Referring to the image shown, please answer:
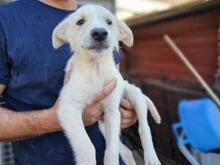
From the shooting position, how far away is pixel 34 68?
1303mm

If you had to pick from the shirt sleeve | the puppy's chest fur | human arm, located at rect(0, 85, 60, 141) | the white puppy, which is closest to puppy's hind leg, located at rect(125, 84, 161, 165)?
the white puppy

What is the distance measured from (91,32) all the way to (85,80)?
16 cm

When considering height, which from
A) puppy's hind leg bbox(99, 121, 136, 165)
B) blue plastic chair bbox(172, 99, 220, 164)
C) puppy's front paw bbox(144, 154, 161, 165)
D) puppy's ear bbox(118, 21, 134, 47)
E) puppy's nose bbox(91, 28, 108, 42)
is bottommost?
blue plastic chair bbox(172, 99, 220, 164)

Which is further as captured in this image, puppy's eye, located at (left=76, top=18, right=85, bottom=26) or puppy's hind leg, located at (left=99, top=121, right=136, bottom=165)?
puppy's hind leg, located at (left=99, top=121, right=136, bottom=165)

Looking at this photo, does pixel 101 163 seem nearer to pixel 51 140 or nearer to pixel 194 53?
pixel 51 140

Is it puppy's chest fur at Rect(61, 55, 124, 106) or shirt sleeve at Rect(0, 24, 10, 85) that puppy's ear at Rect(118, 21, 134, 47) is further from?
shirt sleeve at Rect(0, 24, 10, 85)

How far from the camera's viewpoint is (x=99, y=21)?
119cm

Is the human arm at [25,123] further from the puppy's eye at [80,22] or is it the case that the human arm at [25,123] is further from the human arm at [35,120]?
the puppy's eye at [80,22]

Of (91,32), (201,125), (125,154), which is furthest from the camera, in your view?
(201,125)

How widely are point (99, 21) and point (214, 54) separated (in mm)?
1891

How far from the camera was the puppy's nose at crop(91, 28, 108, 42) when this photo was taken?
1.13 m

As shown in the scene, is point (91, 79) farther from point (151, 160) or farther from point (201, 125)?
point (201, 125)

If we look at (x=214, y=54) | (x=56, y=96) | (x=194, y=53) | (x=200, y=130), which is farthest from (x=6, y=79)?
(x=194, y=53)

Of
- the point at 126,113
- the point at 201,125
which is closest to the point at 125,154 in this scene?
the point at 126,113
